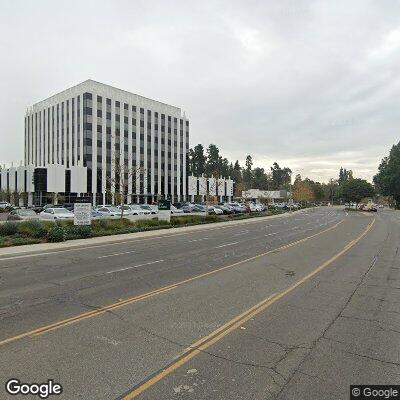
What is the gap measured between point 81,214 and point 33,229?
2.92 meters

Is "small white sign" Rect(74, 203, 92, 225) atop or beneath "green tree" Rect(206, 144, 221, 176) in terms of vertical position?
beneath

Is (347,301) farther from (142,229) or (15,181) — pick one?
(15,181)

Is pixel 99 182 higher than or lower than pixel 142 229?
higher

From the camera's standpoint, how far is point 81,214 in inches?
930

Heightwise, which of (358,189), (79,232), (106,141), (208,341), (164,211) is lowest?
(79,232)

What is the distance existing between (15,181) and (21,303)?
76.7 meters

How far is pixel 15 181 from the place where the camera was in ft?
251

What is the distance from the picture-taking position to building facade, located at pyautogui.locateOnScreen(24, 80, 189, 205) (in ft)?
255

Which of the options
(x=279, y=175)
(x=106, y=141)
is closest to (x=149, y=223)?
(x=106, y=141)

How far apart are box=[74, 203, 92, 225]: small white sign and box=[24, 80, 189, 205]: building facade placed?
146 feet

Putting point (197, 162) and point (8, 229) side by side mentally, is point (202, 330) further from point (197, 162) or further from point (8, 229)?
point (197, 162)

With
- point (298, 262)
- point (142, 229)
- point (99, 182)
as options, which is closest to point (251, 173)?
point (99, 182)

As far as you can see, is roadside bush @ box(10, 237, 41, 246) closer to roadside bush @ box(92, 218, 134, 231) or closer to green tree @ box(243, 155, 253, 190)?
roadside bush @ box(92, 218, 134, 231)

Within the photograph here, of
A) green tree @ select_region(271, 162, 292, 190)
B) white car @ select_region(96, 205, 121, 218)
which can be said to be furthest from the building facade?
green tree @ select_region(271, 162, 292, 190)
